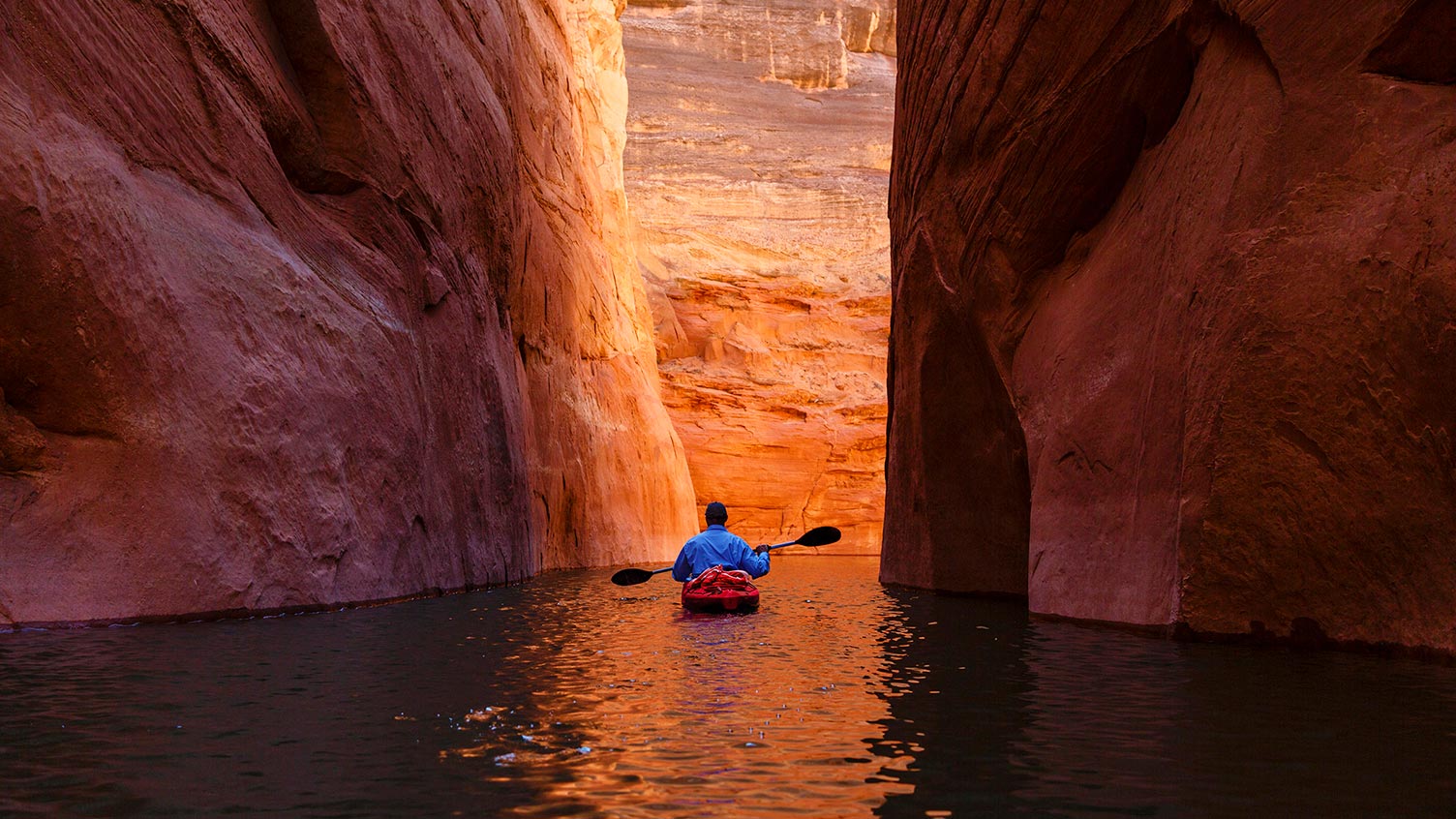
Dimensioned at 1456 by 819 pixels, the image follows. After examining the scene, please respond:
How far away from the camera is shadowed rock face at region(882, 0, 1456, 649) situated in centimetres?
674

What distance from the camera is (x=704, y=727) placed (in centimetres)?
447

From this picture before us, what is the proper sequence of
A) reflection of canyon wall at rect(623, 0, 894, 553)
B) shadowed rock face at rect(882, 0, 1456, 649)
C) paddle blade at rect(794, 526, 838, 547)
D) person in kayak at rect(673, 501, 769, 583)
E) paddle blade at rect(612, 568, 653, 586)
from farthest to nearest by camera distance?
reflection of canyon wall at rect(623, 0, 894, 553) → paddle blade at rect(794, 526, 838, 547) → paddle blade at rect(612, 568, 653, 586) → person in kayak at rect(673, 501, 769, 583) → shadowed rock face at rect(882, 0, 1456, 649)

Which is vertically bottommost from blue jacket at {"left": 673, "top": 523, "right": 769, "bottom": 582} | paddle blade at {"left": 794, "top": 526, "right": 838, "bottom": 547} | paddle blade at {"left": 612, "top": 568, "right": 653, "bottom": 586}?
paddle blade at {"left": 612, "top": 568, "right": 653, "bottom": 586}

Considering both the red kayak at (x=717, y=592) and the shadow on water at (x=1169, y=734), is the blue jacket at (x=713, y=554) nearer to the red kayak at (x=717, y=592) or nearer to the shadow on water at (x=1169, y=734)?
the red kayak at (x=717, y=592)

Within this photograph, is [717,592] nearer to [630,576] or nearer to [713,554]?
[713,554]

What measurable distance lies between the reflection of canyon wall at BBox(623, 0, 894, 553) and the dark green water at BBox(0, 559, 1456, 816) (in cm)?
3046

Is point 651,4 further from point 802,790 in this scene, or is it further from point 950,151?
point 802,790

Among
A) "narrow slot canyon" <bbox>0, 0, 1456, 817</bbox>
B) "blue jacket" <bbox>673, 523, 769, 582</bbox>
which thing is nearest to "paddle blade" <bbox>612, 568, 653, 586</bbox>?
"narrow slot canyon" <bbox>0, 0, 1456, 817</bbox>

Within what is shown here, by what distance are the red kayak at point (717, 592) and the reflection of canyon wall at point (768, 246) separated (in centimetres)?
2684

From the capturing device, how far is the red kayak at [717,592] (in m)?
10.2

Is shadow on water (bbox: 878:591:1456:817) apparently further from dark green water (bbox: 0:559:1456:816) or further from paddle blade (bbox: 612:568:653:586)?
paddle blade (bbox: 612:568:653:586)

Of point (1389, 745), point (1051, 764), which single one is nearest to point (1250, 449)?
point (1389, 745)

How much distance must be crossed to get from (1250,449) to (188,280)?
789 centimetres

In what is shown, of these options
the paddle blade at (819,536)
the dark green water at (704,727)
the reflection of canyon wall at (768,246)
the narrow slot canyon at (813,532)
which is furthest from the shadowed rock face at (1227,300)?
the reflection of canyon wall at (768,246)
